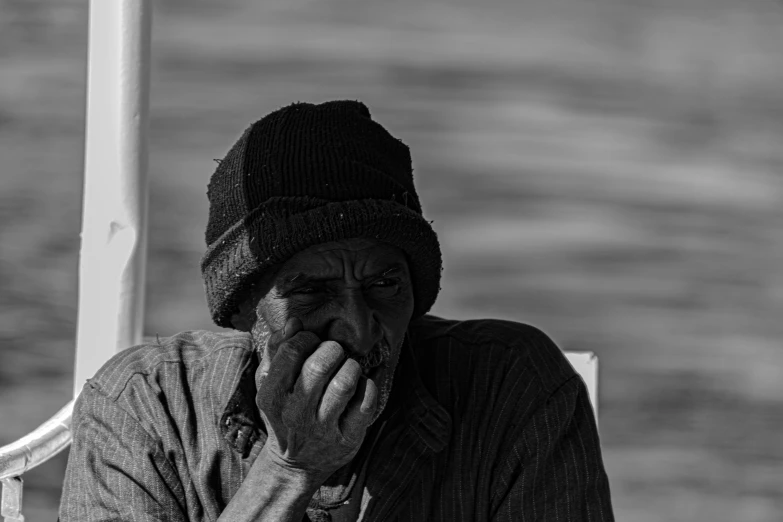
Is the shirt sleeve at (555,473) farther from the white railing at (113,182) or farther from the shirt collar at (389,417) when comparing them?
the white railing at (113,182)

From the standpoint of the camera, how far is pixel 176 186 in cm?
595

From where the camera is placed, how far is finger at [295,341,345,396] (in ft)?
6.82

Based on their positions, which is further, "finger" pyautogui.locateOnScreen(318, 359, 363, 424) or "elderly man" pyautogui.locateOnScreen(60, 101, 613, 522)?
"elderly man" pyautogui.locateOnScreen(60, 101, 613, 522)

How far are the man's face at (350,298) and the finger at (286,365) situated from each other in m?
0.09

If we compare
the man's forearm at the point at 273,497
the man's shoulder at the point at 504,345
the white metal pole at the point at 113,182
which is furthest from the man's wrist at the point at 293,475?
the white metal pole at the point at 113,182

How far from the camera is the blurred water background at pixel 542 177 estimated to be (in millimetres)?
5512

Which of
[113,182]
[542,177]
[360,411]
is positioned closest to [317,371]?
[360,411]

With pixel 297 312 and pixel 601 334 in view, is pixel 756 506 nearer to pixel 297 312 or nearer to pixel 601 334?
pixel 601 334

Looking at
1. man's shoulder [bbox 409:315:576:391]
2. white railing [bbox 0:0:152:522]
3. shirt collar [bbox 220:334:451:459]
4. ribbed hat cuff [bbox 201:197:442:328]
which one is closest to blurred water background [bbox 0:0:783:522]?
white railing [bbox 0:0:152:522]

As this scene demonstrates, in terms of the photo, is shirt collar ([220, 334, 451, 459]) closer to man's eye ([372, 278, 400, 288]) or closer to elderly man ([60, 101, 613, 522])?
elderly man ([60, 101, 613, 522])

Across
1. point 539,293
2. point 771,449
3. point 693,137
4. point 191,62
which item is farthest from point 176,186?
point 771,449

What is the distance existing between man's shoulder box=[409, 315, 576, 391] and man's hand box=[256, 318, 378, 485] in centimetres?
44

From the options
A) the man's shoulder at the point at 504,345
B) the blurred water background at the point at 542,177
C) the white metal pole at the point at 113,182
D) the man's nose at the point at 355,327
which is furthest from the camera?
the blurred water background at the point at 542,177

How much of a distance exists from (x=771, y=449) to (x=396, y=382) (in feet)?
11.5
